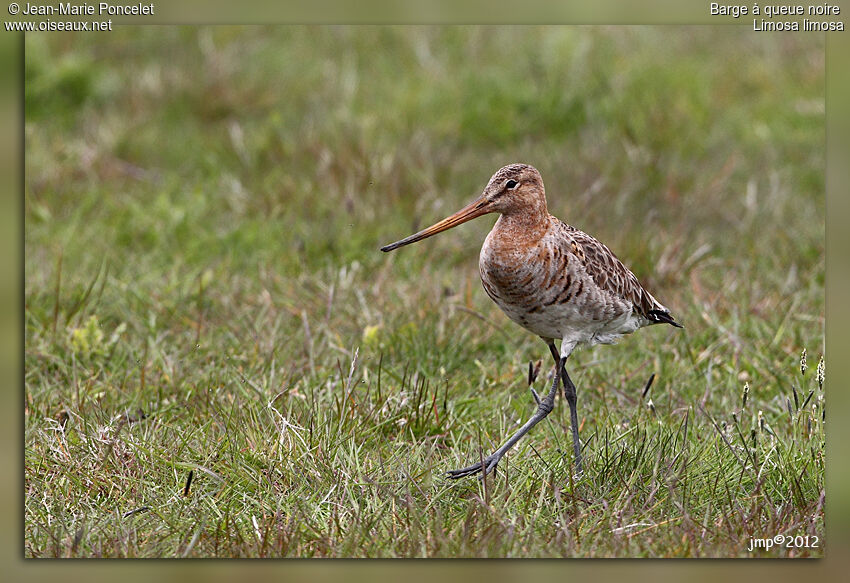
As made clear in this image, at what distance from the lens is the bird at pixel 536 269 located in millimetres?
4090

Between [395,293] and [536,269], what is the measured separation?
74.7 inches

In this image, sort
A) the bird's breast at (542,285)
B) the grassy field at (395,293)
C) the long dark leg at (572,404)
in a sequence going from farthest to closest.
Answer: the long dark leg at (572,404) → the bird's breast at (542,285) → the grassy field at (395,293)

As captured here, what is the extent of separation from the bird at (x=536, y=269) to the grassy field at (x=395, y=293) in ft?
1.48

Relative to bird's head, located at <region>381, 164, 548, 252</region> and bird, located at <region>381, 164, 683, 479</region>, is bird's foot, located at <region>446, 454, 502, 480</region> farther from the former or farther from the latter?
bird's head, located at <region>381, 164, 548, 252</region>

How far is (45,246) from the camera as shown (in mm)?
A: 6453

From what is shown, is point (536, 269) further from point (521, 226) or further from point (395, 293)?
point (395, 293)

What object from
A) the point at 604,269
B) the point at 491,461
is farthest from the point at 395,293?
the point at 491,461

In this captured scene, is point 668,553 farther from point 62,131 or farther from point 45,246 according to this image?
point 62,131

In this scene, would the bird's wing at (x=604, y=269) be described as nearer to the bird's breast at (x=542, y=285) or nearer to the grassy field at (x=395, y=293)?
the bird's breast at (x=542, y=285)

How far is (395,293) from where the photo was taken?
5887 millimetres

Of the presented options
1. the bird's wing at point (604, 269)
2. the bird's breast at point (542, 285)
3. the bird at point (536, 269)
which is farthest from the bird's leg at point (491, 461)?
the bird's wing at point (604, 269)

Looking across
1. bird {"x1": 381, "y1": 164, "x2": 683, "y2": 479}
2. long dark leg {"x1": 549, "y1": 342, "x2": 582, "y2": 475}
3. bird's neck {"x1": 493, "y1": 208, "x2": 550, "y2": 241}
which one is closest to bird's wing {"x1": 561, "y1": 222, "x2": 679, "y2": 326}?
bird {"x1": 381, "y1": 164, "x2": 683, "y2": 479}

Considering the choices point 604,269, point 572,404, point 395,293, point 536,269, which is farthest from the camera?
point 395,293

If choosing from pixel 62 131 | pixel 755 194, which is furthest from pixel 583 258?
pixel 62 131
